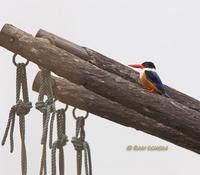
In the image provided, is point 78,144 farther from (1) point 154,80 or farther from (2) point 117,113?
(1) point 154,80

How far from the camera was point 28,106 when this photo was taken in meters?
1.07

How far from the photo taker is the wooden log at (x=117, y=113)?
48.3 inches

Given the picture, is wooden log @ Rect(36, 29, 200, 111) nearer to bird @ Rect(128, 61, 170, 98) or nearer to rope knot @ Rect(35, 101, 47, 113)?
bird @ Rect(128, 61, 170, 98)

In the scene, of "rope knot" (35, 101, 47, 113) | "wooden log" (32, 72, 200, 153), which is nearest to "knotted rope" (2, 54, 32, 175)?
"rope knot" (35, 101, 47, 113)

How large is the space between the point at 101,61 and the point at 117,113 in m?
0.15

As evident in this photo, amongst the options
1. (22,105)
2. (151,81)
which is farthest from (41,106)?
(151,81)

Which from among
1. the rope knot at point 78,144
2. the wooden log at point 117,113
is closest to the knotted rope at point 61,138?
the rope knot at point 78,144

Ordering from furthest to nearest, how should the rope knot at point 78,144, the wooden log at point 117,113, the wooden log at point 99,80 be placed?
the wooden log at point 117,113 → the rope knot at point 78,144 → the wooden log at point 99,80

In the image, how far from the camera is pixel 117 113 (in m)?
1.26

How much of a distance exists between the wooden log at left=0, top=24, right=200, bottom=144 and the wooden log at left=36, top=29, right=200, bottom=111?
0.10 metres

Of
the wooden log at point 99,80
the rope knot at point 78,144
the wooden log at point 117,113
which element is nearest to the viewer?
the wooden log at point 99,80

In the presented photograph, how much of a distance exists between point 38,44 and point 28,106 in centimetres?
15

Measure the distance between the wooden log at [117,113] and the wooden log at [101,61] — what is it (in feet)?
0.30

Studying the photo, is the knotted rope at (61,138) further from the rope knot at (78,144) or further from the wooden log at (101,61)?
the wooden log at (101,61)
